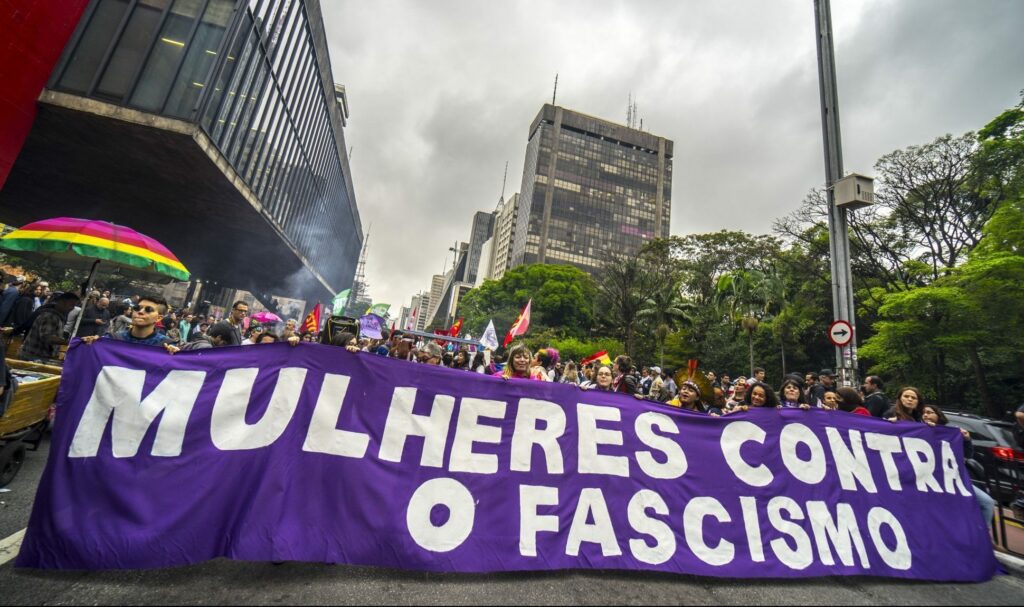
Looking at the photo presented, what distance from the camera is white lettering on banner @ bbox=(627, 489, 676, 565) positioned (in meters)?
2.93

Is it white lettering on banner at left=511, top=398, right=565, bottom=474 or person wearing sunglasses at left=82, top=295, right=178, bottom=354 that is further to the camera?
person wearing sunglasses at left=82, top=295, right=178, bottom=354

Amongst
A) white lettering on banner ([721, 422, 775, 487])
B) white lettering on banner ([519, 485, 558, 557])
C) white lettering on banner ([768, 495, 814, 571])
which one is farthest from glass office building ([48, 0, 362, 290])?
white lettering on banner ([768, 495, 814, 571])

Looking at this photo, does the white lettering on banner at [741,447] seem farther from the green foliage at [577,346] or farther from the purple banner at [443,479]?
the green foliage at [577,346]

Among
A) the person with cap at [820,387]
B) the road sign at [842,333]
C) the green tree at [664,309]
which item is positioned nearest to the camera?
the road sign at [842,333]

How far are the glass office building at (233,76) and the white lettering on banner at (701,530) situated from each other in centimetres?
1795

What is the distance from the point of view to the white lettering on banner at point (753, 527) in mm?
3062

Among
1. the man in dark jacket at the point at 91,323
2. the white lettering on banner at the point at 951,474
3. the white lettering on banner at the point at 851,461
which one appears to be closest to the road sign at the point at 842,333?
the white lettering on banner at the point at 951,474

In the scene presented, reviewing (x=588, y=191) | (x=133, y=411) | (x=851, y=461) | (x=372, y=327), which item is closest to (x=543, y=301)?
(x=372, y=327)

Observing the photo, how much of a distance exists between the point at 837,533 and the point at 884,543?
468 mm

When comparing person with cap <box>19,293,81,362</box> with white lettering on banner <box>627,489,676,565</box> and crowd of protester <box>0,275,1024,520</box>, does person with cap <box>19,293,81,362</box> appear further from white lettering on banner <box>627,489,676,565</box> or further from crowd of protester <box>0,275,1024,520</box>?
white lettering on banner <box>627,489,676,565</box>

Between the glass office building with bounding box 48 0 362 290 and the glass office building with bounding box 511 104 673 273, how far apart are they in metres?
54.2

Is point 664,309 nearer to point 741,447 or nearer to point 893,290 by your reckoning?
point 893,290

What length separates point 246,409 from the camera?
288 centimetres

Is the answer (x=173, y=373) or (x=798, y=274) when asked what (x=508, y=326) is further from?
(x=173, y=373)
